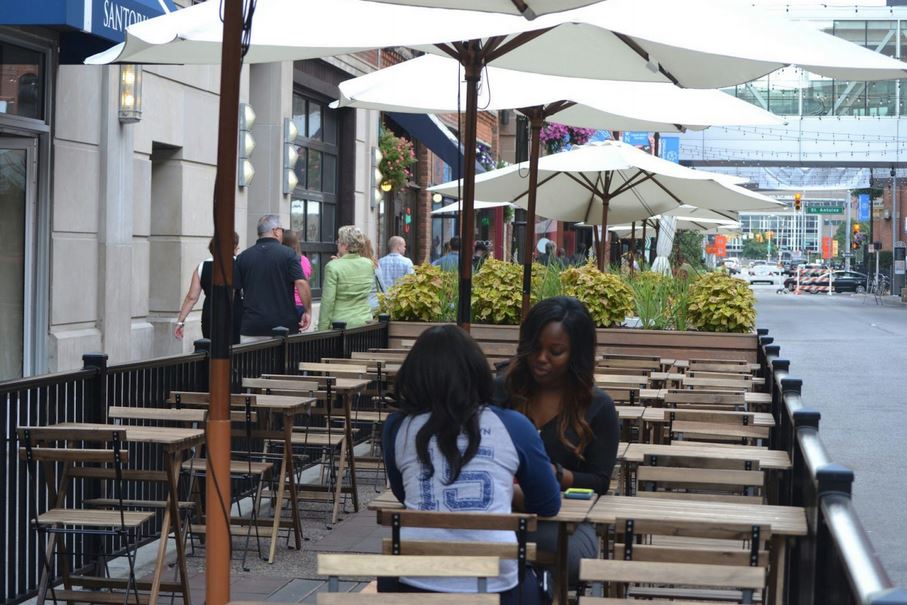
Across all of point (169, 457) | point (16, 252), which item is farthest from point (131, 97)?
point (169, 457)

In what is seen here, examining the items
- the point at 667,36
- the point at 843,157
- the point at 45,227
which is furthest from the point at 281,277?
the point at 843,157

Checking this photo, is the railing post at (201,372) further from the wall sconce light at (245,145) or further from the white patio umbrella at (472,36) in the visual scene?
the wall sconce light at (245,145)

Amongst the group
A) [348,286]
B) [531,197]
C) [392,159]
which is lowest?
[348,286]

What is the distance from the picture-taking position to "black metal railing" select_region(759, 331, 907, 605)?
2959 millimetres

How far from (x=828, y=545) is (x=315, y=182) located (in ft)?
57.6

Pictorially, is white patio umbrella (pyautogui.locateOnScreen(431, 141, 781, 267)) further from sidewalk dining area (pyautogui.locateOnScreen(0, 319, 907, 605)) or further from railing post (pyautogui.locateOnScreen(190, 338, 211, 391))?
railing post (pyautogui.locateOnScreen(190, 338, 211, 391))

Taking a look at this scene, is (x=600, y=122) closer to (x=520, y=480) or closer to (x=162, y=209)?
(x=162, y=209)

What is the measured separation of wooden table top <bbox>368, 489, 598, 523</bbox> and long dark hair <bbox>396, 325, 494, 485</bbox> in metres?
0.47

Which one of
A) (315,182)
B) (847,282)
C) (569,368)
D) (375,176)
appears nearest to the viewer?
(569,368)

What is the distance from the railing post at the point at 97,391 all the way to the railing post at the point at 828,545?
405 centimetres

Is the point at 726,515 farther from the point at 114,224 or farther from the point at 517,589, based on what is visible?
the point at 114,224

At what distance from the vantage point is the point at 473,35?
687 centimetres

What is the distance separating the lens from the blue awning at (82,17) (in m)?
9.80

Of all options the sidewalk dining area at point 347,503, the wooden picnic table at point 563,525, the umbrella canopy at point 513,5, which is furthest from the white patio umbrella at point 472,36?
the wooden picnic table at point 563,525
